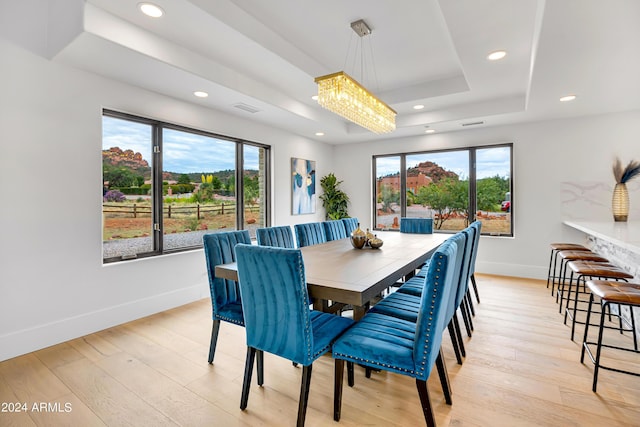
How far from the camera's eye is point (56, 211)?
2.76 meters

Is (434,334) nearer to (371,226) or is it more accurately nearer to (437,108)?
(437,108)

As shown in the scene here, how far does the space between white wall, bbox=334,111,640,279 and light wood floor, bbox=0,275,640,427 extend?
221 cm

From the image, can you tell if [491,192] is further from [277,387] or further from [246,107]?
[277,387]

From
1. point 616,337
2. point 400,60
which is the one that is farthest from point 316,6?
point 616,337

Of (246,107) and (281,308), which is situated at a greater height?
(246,107)

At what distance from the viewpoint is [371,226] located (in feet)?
20.8

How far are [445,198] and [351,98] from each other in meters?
3.62

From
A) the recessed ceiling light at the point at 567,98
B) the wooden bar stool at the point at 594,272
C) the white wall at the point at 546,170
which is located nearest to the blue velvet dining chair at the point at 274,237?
the wooden bar stool at the point at 594,272

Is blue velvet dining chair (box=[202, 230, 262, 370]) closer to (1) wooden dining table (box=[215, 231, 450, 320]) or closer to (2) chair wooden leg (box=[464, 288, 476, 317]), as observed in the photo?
(1) wooden dining table (box=[215, 231, 450, 320])

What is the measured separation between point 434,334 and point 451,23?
225 centimetres

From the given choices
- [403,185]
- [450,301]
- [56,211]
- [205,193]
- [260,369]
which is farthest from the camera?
[403,185]

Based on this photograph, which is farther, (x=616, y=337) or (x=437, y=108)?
(x=437, y=108)

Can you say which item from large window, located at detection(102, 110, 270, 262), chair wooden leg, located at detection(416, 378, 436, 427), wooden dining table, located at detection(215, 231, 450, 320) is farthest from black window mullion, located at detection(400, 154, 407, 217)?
chair wooden leg, located at detection(416, 378, 436, 427)

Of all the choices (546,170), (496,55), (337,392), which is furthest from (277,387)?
(546,170)
